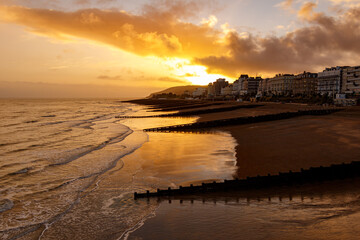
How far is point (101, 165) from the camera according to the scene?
61.9 ft

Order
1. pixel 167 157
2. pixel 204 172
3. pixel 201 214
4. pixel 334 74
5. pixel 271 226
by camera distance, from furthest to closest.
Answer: pixel 334 74 < pixel 167 157 < pixel 204 172 < pixel 201 214 < pixel 271 226

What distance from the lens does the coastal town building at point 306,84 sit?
14275 cm

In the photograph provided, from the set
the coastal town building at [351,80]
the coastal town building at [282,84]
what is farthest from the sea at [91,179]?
the coastal town building at [282,84]

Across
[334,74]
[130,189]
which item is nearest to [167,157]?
[130,189]

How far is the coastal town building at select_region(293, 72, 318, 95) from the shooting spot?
468 feet

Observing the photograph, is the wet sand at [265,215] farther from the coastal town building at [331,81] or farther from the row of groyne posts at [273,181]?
the coastal town building at [331,81]

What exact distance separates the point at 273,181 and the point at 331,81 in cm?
12795

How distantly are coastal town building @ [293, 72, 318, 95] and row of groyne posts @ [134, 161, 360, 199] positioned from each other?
140m

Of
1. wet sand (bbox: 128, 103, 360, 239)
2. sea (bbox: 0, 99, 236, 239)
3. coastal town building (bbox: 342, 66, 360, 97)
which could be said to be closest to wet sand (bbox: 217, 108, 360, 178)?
sea (bbox: 0, 99, 236, 239)

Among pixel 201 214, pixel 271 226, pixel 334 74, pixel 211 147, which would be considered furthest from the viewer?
pixel 334 74

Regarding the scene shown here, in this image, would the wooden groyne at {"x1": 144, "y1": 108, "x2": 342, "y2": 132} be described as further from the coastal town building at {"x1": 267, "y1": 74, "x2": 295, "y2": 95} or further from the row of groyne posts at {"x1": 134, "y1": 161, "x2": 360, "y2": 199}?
the coastal town building at {"x1": 267, "y1": 74, "x2": 295, "y2": 95}

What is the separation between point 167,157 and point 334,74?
407 feet

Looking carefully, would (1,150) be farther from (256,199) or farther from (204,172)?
(256,199)

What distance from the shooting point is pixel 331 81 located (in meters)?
121
